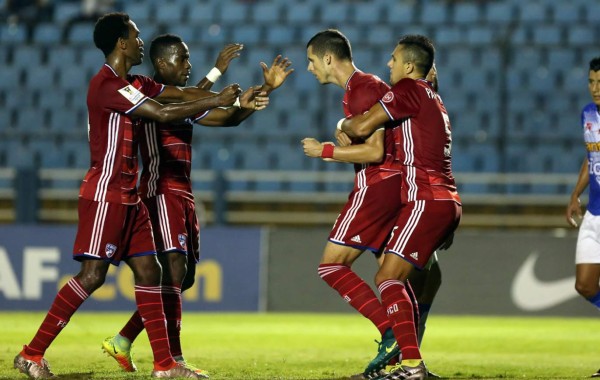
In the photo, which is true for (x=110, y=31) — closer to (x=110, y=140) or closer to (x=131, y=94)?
(x=131, y=94)

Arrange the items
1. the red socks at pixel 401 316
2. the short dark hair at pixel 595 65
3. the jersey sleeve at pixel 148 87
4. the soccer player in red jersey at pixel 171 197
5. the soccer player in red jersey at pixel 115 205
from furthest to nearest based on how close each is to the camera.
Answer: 1. the short dark hair at pixel 595 65
2. the soccer player in red jersey at pixel 171 197
3. the jersey sleeve at pixel 148 87
4. the soccer player in red jersey at pixel 115 205
5. the red socks at pixel 401 316

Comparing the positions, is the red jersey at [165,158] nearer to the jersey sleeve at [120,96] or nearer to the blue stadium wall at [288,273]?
the jersey sleeve at [120,96]

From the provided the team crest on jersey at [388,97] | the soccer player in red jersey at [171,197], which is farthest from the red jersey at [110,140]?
the team crest on jersey at [388,97]

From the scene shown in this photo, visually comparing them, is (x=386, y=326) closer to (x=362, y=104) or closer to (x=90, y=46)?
(x=362, y=104)

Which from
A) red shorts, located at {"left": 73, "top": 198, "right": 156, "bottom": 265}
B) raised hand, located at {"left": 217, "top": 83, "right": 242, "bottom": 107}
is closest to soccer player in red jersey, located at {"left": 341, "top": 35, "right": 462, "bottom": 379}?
raised hand, located at {"left": 217, "top": 83, "right": 242, "bottom": 107}

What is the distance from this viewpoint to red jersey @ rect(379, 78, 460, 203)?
6.85 m

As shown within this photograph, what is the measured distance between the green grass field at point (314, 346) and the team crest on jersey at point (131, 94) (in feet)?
5.79

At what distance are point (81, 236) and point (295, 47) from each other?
10.7 m

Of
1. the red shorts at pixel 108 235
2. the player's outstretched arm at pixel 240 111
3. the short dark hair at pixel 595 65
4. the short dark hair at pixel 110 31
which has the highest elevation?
the short dark hair at pixel 110 31

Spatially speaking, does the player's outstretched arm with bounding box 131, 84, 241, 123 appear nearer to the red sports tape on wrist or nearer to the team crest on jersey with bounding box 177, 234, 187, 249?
the red sports tape on wrist

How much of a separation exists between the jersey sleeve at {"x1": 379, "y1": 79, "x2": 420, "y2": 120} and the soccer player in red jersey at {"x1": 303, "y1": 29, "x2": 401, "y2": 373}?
280mm

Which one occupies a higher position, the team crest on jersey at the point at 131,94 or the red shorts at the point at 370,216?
the team crest on jersey at the point at 131,94

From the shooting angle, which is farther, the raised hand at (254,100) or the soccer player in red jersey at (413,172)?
the raised hand at (254,100)

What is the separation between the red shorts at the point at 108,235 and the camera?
22.9 feet
